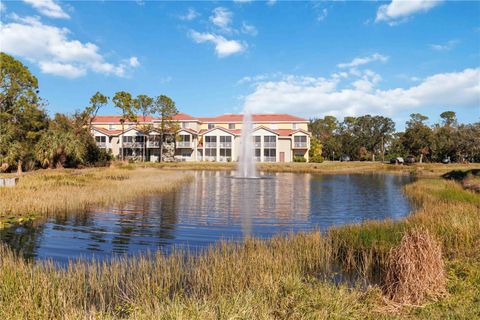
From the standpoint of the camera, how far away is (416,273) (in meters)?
7.61

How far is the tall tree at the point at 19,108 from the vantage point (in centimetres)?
3756

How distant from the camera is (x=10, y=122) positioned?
128 ft

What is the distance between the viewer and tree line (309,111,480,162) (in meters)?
80.2

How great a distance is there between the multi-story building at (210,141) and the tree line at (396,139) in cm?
2008

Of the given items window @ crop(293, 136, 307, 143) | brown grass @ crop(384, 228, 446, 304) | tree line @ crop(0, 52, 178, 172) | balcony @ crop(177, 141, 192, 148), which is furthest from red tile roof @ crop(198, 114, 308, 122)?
brown grass @ crop(384, 228, 446, 304)

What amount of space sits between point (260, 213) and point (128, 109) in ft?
181

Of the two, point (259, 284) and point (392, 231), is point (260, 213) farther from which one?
point (259, 284)

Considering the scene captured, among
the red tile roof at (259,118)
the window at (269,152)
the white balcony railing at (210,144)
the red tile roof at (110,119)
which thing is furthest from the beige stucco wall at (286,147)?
the red tile roof at (110,119)

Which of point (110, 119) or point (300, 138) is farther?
point (110, 119)

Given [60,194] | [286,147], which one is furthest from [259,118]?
[60,194]

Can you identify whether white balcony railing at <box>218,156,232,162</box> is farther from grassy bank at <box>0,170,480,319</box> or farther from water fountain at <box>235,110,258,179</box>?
grassy bank at <box>0,170,480,319</box>

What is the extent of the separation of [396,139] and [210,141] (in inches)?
2181

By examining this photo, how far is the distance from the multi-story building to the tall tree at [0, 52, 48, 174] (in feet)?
109

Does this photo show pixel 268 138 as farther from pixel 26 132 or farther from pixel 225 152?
pixel 26 132
